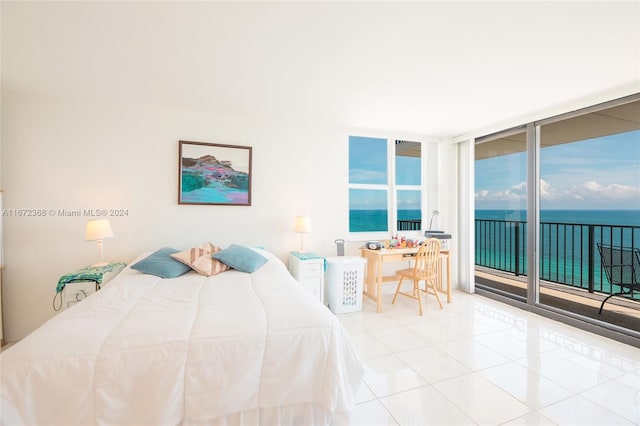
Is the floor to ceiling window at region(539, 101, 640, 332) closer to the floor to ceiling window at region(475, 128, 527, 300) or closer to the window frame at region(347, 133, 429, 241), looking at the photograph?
the floor to ceiling window at region(475, 128, 527, 300)

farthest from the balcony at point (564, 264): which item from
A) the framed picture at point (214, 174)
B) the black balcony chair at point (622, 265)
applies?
the framed picture at point (214, 174)

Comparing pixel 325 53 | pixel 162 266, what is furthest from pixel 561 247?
pixel 162 266

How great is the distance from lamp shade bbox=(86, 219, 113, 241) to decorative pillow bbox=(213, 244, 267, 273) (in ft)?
3.44

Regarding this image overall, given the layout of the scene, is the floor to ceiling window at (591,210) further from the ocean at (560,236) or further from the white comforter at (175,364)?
the white comforter at (175,364)

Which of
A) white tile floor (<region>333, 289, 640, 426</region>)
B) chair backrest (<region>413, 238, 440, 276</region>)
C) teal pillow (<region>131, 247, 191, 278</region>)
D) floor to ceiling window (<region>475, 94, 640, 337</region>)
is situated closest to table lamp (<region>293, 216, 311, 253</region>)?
white tile floor (<region>333, 289, 640, 426</region>)

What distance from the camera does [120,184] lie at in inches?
118

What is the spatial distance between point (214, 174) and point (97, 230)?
125 cm

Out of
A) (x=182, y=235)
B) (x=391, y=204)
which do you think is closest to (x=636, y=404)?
(x=391, y=204)

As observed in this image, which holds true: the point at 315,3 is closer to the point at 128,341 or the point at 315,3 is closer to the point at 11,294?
the point at 128,341

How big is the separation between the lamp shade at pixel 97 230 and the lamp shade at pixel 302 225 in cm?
189

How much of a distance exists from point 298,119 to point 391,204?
6.04 feet

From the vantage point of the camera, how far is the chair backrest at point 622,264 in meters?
3.04

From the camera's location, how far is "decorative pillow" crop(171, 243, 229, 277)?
256 centimetres

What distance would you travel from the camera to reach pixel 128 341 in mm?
1285
